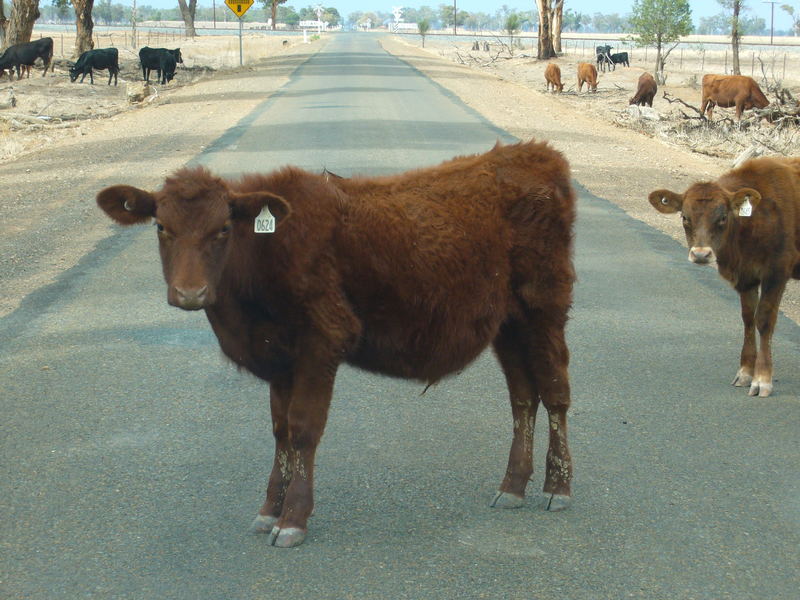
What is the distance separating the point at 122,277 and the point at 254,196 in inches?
238

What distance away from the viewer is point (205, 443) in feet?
19.3

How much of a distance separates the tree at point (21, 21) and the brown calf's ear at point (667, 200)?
1583 inches

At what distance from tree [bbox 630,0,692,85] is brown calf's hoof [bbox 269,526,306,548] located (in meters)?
46.1

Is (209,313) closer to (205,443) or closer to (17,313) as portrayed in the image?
(205,443)

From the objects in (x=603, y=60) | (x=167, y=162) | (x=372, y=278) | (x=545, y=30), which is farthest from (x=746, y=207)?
(x=545, y=30)

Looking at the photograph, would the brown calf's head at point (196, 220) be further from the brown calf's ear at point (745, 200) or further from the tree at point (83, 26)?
the tree at point (83, 26)

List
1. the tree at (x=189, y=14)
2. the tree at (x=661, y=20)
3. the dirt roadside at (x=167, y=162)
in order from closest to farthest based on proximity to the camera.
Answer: the dirt roadside at (x=167, y=162) → the tree at (x=661, y=20) → the tree at (x=189, y=14)

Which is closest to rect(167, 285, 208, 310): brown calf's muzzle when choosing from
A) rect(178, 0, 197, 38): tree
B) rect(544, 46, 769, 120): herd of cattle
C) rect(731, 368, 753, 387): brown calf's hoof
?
rect(731, 368, 753, 387): brown calf's hoof

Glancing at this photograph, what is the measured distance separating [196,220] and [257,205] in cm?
28

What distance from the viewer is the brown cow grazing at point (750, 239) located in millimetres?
7254

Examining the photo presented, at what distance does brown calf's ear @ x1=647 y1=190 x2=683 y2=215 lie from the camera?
7.72 metres

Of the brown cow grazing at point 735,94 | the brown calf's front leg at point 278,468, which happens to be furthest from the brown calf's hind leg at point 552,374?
the brown cow grazing at point 735,94

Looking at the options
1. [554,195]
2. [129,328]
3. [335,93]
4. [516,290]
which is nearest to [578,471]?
[516,290]

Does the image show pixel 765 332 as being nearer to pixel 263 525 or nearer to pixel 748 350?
pixel 748 350
